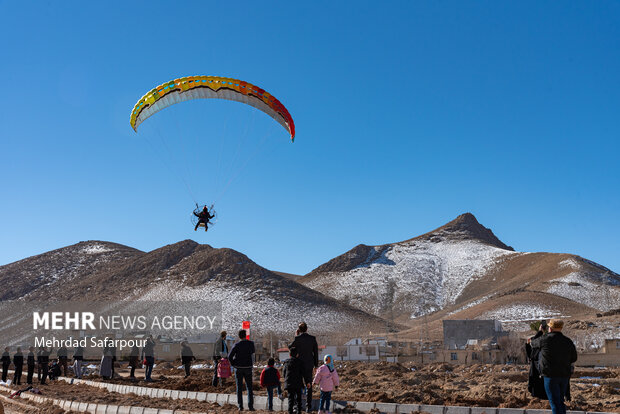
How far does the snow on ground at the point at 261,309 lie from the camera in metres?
94.2

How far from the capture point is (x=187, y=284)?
120 meters

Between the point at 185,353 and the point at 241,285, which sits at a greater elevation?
the point at 241,285

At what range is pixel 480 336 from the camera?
6844 centimetres

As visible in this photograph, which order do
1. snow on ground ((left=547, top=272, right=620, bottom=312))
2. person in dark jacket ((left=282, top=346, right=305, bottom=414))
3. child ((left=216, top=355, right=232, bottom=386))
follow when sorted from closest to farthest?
person in dark jacket ((left=282, top=346, right=305, bottom=414))
child ((left=216, top=355, right=232, bottom=386))
snow on ground ((left=547, top=272, right=620, bottom=312))

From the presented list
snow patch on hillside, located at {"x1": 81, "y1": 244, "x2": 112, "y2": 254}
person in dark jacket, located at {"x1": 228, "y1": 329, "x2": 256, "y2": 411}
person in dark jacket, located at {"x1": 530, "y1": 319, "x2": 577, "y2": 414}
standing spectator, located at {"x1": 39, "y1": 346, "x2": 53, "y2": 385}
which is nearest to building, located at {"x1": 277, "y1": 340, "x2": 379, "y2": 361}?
standing spectator, located at {"x1": 39, "y1": 346, "x2": 53, "y2": 385}

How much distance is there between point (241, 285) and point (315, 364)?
103821 millimetres

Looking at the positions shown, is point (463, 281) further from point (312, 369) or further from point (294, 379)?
point (294, 379)

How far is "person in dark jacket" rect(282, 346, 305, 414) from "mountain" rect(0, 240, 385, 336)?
263 ft

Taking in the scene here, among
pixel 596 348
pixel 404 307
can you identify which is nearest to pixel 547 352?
pixel 596 348

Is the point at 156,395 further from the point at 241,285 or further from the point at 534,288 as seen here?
the point at 534,288

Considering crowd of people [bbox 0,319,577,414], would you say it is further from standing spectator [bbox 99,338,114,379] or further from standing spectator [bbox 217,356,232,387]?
standing spectator [bbox 99,338,114,379]

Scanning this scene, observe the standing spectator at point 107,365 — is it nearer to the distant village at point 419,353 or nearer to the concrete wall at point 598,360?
the distant village at point 419,353

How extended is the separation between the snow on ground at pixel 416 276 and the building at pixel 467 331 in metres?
64.9

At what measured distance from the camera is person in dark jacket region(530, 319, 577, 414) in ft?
26.1
